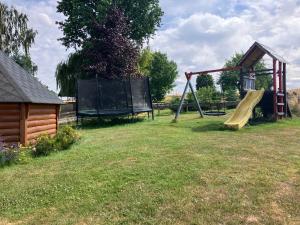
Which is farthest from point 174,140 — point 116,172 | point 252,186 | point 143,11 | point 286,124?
point 143,11

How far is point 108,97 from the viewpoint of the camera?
17.3m

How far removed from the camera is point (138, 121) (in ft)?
57.1

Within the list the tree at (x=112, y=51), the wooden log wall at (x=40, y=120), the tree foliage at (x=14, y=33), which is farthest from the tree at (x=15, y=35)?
the wooden log wall at (x=40, y=120)

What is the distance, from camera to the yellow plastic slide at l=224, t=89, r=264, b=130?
12.8m

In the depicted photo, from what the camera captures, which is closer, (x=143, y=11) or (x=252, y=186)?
(x=252, y=186)

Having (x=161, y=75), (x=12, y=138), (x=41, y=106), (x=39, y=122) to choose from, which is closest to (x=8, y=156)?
(x=12, y=138)

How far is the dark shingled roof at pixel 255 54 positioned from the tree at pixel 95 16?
1351 cm

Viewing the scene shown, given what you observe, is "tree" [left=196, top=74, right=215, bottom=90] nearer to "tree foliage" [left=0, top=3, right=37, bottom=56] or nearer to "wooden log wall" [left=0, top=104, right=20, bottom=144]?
"tree foliage" [left=0, top=3, right=37, bottom=56]

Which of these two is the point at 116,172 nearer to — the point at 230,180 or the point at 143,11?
the point at 230,180

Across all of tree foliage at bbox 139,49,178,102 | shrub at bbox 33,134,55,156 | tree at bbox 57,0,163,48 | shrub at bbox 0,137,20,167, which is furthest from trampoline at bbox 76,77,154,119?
tree foliage at bbox 139,49,178,102

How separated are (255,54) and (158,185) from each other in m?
12.9

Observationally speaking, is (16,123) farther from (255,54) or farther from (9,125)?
(255,54)

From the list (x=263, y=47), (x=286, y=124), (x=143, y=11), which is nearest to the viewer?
(x=286, y=124)

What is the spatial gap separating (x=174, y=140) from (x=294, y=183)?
176 inches
